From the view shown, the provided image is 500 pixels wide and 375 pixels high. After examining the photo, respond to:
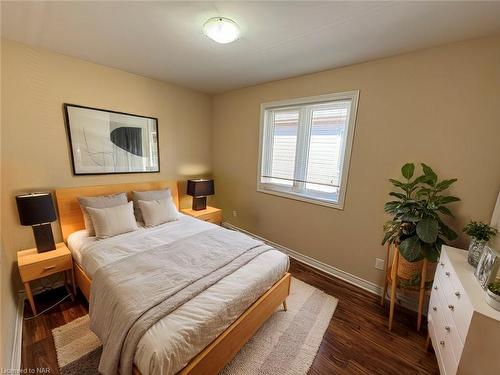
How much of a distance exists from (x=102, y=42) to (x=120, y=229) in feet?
5.99

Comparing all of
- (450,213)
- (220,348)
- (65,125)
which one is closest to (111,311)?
(220,348)

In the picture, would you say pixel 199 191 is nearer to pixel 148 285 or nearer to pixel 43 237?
pixel 43 237

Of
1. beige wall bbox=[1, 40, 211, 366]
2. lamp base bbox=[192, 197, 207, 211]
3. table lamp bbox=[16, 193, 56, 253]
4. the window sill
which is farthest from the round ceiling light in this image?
lamp base bbox=[192, 197, 207, 211]

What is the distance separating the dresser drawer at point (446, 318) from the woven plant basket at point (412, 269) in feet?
0.50

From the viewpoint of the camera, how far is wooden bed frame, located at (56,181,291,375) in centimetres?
120

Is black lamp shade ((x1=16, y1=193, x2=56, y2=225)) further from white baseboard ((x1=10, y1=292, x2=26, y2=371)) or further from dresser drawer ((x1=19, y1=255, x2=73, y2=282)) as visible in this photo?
white baseboard ((x1=10, y1=292, x2=26, y2=371))

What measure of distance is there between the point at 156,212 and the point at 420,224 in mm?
2712

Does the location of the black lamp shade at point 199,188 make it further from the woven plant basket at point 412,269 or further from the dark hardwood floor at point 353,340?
the woven plant basket at point 412,269

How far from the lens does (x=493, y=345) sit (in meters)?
0.99

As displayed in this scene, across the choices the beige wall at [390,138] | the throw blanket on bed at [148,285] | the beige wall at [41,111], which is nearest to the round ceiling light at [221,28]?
the beige wall at [390,138]

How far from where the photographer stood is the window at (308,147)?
92.7 inches

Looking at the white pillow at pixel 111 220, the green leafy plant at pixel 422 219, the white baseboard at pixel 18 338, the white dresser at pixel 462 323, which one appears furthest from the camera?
the white pillow at pixel 111 220

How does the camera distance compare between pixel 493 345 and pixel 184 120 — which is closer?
pixel 493 345

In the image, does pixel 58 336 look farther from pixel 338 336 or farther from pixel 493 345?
pixel 493 345
